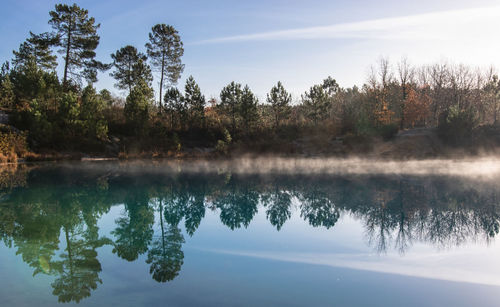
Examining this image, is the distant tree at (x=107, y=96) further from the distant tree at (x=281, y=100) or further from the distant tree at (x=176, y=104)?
the distant tree at (x=281, y=100)

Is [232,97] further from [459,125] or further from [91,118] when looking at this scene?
[459,125]

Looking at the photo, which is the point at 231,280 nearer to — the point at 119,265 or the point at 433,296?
the point at 119,265

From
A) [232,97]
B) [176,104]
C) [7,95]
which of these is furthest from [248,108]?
[7,95]

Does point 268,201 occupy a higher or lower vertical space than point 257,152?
lower

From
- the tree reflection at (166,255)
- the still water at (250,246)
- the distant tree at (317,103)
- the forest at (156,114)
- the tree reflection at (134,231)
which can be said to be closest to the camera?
the still water at (250,246)

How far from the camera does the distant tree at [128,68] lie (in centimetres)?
4106

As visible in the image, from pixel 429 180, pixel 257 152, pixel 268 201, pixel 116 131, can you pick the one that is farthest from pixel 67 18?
pixel 429 180

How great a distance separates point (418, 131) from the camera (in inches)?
1410

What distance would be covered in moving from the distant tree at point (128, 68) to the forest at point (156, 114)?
0.40 ft

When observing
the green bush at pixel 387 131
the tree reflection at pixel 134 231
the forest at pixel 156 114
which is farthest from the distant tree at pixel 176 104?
the tree reflection at pixel 134 231

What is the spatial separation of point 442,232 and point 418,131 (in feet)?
102

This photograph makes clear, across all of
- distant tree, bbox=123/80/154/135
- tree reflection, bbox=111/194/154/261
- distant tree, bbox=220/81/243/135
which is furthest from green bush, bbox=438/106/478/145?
tree reflection, bbox=111/194/154/261

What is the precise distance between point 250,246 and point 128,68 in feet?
134

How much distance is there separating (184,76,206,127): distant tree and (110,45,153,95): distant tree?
222 inches
